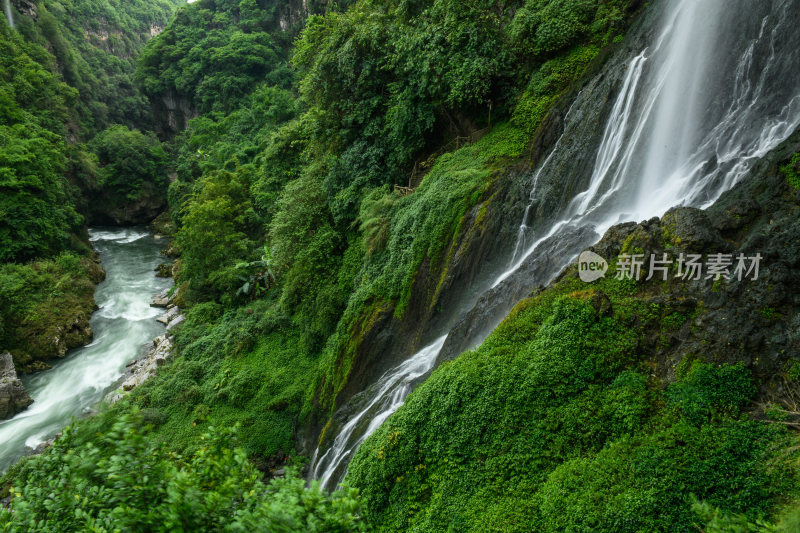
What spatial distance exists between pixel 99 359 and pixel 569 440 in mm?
20058

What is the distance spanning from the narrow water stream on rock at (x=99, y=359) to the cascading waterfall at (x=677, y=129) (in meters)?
9.63

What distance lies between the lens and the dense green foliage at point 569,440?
4004 mm

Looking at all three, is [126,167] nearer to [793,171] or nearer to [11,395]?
[11,395]

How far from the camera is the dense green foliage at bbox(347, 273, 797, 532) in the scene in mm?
4004

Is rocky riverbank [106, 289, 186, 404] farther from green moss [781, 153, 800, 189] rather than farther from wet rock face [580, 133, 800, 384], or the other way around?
green moss [781, 153, 800, 189]

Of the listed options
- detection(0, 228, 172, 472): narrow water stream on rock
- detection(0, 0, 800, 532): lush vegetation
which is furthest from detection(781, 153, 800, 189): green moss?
detection(0, 228, 172, 472): narrow water stream on rock

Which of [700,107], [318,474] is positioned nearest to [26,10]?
[318,474]

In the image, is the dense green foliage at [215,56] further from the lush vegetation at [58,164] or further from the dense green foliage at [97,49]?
the lush vegetation at [58,164]

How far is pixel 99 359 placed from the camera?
17.7 m

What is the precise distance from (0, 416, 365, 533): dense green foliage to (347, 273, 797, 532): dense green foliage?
2650 mm

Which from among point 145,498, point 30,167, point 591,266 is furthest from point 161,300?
point 591,266

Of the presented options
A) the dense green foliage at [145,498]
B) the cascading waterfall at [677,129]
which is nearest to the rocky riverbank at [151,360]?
the cascading waterfall at [677,129]

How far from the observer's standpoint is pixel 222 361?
14570 millimetres

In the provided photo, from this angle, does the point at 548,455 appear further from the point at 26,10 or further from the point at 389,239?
the point at 26,10
